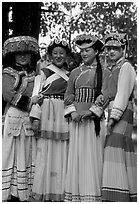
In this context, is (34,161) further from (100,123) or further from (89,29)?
(89,29)

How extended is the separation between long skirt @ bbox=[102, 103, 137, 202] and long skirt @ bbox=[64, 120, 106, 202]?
123 millimetres

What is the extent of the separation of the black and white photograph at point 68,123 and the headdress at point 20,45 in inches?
0.4

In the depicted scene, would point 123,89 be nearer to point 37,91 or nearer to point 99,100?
point 99,100

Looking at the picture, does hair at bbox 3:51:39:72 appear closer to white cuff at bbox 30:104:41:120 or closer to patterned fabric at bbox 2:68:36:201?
patterned fabric at bbox 2:68:36:201

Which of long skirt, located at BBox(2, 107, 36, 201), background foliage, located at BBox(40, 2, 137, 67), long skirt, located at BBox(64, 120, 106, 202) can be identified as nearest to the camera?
long skirt, located at BBox(64, 120, 106, 202)

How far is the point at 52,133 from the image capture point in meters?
4.08

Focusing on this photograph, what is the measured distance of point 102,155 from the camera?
12.8ft

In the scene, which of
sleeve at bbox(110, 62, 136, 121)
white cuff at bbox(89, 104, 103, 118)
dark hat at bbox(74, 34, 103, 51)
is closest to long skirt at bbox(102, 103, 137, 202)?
sleeve at bbox(110, 62, 136, 121)

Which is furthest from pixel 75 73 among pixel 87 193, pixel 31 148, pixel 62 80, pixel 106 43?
pixel 87 193

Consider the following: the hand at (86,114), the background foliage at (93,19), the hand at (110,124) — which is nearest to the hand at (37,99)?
the hand at (86,114)

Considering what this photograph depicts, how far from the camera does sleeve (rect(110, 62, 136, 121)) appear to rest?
370cm

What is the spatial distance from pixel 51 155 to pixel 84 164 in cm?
43

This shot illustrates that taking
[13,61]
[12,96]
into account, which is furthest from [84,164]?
[13,61]

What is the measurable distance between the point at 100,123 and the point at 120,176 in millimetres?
640
